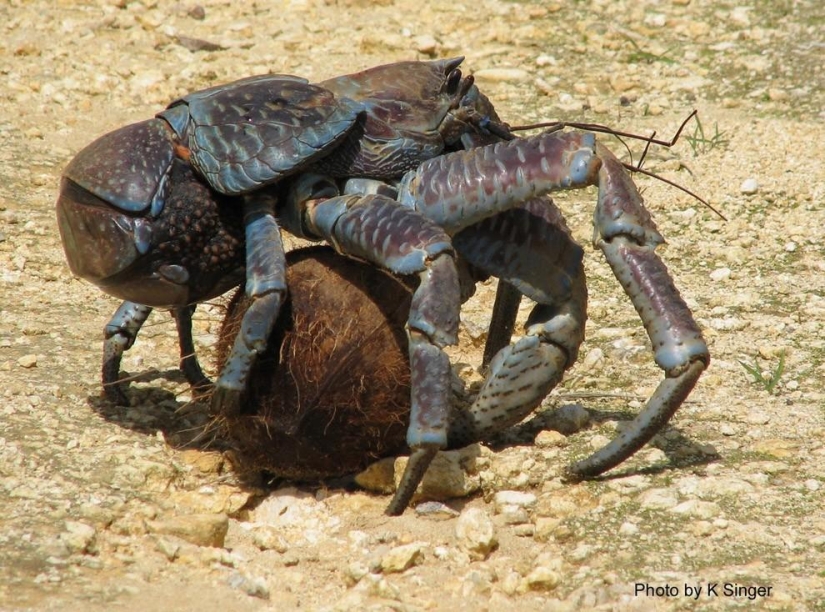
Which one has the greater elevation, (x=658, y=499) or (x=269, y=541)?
(x=658, y=499)

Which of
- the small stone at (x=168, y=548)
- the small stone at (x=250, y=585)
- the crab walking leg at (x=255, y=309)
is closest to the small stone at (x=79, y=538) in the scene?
the small stone at (x=168, y=548)

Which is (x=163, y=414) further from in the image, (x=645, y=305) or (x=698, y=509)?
(x=698, y=509)

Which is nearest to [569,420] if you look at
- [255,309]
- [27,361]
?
[255,309]

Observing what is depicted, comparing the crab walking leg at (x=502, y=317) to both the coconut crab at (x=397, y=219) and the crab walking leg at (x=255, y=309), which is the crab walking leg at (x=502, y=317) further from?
the crab walking leg at (x=255, y=309)

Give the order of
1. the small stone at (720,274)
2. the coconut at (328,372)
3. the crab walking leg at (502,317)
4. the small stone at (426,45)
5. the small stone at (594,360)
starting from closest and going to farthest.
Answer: the coconut at (328,372) → the crab walking leg at (502,317) → the small stone at (594,360) → the small stone at (720,274) → the small stone at (426,45)

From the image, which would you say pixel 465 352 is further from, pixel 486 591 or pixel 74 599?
pixel 74 599

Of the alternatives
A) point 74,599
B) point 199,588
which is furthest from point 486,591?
point 74,599
